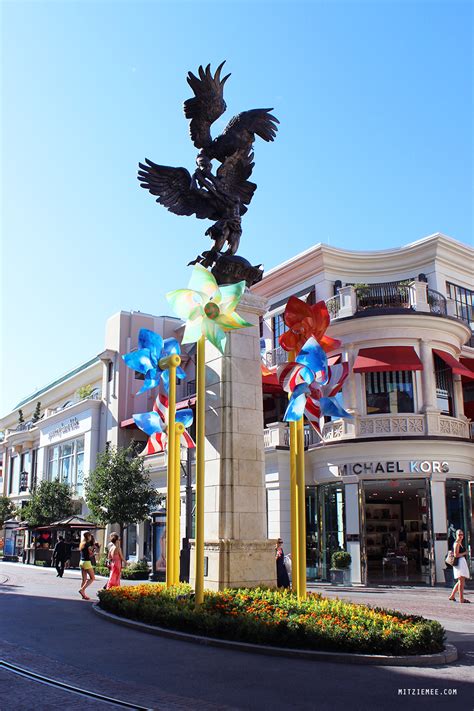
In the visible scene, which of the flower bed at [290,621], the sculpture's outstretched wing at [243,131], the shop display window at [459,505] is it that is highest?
the sculpture's outstretched wing at [243,131]

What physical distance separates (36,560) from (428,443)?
75.3ft

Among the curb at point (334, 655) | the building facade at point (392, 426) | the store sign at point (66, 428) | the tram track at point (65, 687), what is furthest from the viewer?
the store sign at point (66, 428)

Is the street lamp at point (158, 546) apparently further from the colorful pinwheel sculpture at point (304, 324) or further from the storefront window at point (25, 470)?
the storefront window at point (25, 470)

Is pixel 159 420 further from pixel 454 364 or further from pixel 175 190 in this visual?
pixel 454 364

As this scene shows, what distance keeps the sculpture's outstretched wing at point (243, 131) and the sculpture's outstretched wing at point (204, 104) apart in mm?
295

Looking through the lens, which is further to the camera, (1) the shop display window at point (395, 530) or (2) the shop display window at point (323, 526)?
(2) the shop display window at point (323, 526)

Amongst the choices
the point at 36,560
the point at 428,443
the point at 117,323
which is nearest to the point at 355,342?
the point at 428,443

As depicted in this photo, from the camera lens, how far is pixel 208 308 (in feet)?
41.8

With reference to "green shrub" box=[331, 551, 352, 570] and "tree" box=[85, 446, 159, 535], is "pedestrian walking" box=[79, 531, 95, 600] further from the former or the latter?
"tree" box=[85, 446, 159, 535]

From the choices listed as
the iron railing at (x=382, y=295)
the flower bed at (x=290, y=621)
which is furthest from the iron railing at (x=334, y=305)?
the flower bed at (x=290, y=621)

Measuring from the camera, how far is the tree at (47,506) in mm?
39656

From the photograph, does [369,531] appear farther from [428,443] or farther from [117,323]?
[117,323]

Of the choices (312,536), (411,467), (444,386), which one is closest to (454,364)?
(444,386)

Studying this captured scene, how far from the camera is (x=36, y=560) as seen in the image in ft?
125
